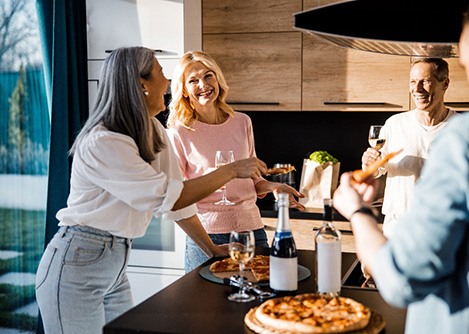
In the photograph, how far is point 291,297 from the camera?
180 cm

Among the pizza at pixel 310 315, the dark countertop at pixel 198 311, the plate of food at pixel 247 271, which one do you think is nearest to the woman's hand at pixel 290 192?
the plate of food at pixel 247 271

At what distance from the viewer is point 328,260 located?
184 cm

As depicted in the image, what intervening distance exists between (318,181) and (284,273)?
2.10 m

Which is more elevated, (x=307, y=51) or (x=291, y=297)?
(x=307, y=51)

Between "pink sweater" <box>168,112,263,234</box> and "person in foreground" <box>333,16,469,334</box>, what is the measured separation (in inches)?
70.3

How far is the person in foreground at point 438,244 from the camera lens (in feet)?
3.42

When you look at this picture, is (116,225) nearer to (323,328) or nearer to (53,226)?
→ (323,328)

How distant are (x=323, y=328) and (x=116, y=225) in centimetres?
92

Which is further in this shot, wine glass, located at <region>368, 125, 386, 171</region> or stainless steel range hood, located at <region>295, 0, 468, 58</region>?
wine glass, located at <region>368, 125, 386, 171</region>

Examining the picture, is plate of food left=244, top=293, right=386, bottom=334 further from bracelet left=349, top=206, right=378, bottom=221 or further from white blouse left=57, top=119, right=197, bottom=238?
white blouse left=57, top=119, right=197, bottom=238

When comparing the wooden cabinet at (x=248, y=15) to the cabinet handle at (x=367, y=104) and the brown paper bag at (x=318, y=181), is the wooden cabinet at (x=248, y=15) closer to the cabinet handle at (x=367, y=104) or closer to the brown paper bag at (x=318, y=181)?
the cabinet handle at (x=367, y=104)

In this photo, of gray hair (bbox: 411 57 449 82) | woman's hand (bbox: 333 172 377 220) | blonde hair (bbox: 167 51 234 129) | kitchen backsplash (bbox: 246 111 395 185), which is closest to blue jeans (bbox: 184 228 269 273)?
blonde hair (bbox: 167 51 234 129)

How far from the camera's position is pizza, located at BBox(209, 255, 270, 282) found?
2.09 m

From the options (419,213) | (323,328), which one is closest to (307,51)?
(323,328)
